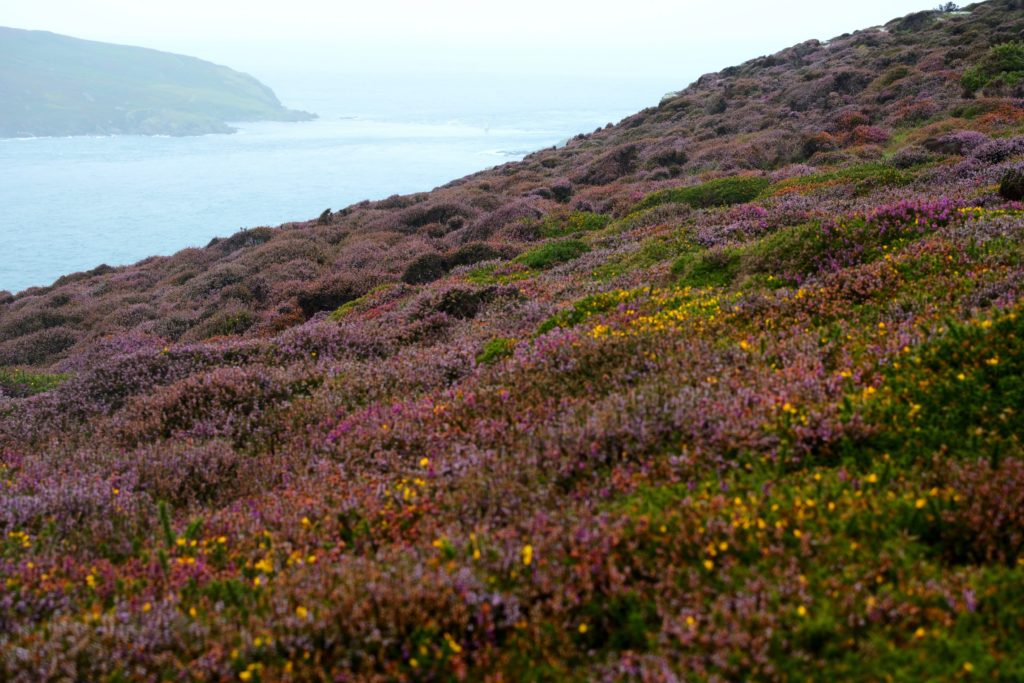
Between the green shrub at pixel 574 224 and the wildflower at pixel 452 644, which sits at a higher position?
the green shrub at pixel 574 224

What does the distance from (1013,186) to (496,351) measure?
9912 mm

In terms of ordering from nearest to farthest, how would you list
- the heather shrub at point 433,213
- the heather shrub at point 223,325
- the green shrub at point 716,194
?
the green shrub at point 716,194 < the heather shrub at point 223,325 < the heather shrub at point 433,213

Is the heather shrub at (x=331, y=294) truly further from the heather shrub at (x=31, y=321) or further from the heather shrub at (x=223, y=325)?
the heather shrub at (x=31, y=321)

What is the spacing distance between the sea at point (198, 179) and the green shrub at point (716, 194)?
49.1m

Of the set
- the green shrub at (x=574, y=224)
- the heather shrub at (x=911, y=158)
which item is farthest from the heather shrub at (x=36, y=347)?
the heather shrub at (x=911, y=158)

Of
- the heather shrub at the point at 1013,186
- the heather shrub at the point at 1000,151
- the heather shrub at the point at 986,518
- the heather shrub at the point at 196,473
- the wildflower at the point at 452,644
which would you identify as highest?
the heather shrub at the point at 1000,151

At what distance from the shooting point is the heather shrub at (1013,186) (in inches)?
443

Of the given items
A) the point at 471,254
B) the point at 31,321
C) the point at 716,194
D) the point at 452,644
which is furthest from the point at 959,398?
the point at 31,321

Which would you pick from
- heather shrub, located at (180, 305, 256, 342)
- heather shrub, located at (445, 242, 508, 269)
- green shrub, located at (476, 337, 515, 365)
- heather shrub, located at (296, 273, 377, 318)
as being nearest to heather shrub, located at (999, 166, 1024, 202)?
green shrub, located at (476, 337, 515, 365)

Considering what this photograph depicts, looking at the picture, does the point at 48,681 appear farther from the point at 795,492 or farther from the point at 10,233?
the point at 10,233

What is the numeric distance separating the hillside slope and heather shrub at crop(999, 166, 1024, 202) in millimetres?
42

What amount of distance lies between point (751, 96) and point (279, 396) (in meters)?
44.5

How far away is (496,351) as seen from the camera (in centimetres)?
957

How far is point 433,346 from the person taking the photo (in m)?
11.4
